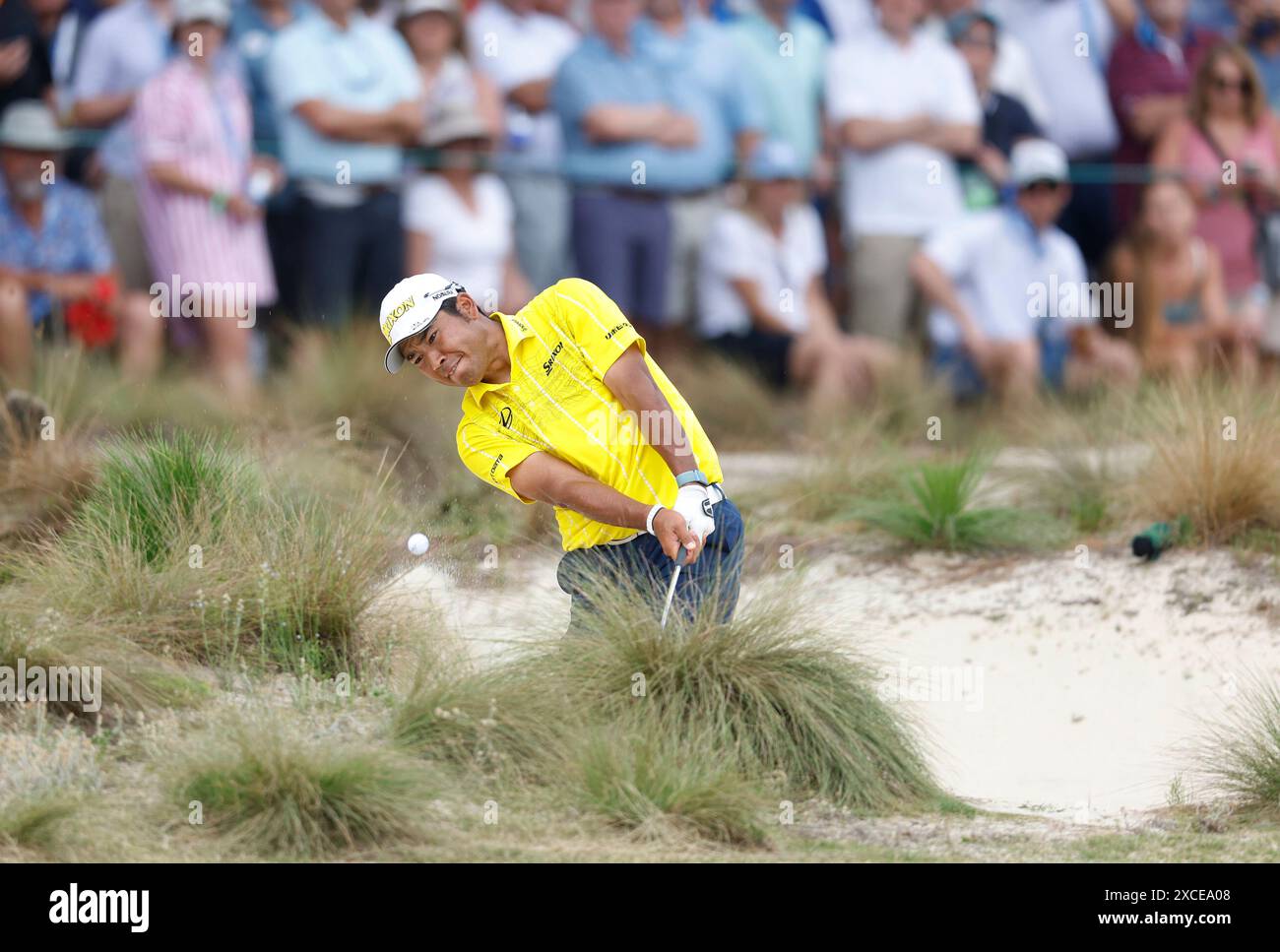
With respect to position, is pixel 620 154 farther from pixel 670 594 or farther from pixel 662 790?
pixel 662 790

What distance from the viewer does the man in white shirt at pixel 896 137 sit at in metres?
11.4

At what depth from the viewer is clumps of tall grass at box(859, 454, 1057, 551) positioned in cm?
933

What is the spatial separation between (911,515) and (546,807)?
13.7 ft

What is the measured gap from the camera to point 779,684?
5.99 metres

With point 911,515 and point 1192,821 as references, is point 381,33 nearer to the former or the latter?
point 911,515

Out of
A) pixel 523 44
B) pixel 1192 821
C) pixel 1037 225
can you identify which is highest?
pixel 523 44

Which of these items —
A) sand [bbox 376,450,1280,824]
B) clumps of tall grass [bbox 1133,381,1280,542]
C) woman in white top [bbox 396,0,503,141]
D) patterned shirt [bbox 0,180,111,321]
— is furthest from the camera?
woman in white top [bbox 396,0,503,141]

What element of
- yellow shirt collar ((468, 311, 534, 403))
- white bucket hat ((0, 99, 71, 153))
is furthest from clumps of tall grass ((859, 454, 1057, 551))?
white bucket hat ((0, 99, 71, 153))

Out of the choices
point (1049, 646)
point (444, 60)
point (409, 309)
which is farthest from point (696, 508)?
point (444, 60)

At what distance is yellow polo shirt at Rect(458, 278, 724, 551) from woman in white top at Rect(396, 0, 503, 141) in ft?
17.0

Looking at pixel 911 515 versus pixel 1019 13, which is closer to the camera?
pixel 911 515

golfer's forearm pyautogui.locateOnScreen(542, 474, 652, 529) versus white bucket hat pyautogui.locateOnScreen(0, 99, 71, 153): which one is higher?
white bucket hat pyautogui.locateOnScreen(0, 99, 71, 153)

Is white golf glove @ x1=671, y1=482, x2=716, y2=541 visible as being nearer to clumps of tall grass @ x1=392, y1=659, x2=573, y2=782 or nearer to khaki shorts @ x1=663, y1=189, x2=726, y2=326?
clumps of tall grass @ x1=392, y1=659, x2=573, y2=782
